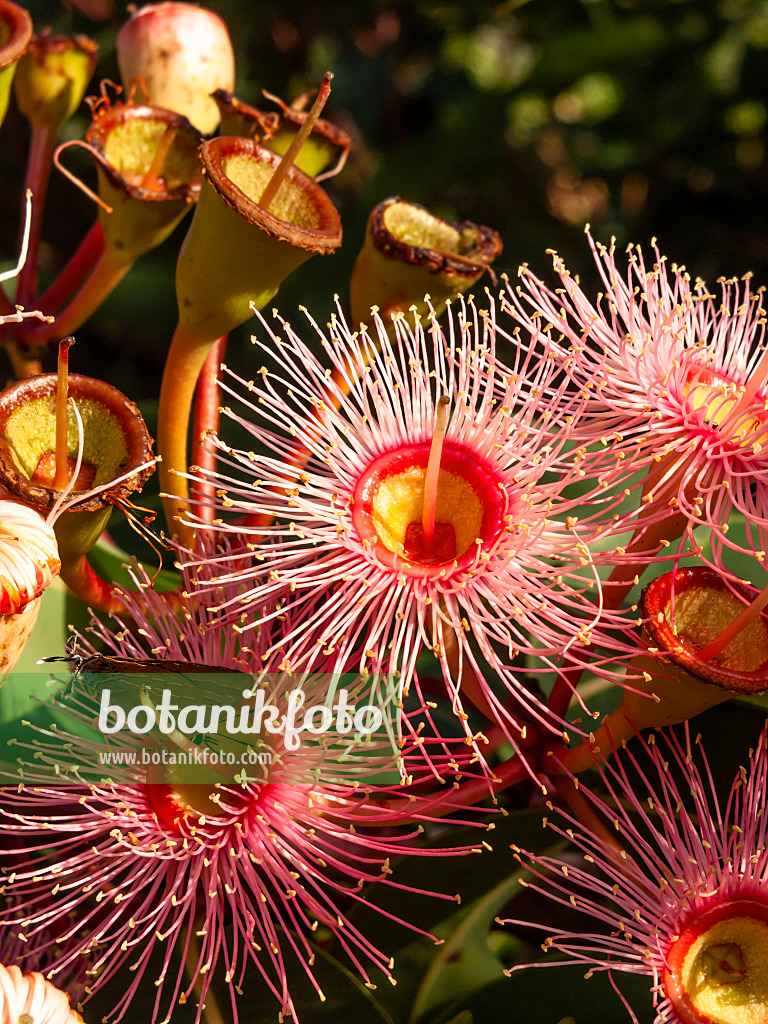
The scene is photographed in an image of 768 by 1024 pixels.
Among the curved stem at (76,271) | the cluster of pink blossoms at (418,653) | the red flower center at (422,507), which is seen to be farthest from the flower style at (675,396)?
the curved stem at (76,271)

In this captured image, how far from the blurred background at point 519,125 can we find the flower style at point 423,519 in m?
0.91

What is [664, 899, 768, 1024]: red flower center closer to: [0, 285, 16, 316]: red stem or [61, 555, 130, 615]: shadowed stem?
[61, 555, 130, 615]: shadowed stem

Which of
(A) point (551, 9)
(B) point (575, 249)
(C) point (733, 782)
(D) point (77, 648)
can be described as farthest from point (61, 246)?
(C) point (733, 782)

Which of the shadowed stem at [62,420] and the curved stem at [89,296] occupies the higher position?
the curved stem at [89,296]

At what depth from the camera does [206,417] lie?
1088 millimetres

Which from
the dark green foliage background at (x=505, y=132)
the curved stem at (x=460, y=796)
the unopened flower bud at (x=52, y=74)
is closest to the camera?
the curved stem at (x=460, y=796)

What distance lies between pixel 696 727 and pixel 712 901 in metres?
0.18

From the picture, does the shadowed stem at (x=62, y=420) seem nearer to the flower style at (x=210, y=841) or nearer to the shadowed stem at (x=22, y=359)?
the flower style at (x=210, y=841)

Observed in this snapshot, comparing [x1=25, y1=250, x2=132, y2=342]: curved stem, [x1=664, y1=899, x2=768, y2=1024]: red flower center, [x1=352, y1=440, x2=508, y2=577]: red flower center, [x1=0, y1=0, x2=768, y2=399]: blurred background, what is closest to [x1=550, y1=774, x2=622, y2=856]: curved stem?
[x1=664, y1=899, x2=768, y2=1024]: red flower center

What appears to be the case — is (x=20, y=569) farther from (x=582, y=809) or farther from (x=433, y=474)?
(x=582, y=809)

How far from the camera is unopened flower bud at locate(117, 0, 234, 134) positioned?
124 centimetres

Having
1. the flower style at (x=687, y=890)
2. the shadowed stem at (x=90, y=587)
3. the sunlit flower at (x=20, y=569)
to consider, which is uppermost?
the shadowed stem at (x=90, y=587)

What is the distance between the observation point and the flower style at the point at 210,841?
2.91 ft

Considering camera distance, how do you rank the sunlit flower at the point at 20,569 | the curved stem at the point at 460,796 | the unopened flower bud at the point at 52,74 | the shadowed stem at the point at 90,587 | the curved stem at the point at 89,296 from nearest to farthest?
the sunlit flower at the point at 20,569
the curved stem at the point at 460,796
the shadowed stem at the point at 90,587
the curved stem at the point at 89,296
the unopened flower bud at the point at 52,74
